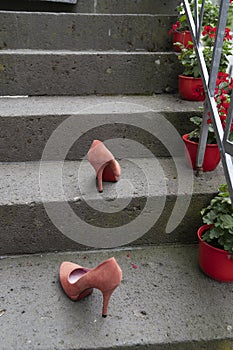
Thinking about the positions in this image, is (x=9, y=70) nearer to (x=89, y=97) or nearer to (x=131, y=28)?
(x=89, y=97)

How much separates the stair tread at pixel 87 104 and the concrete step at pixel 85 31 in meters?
0.36

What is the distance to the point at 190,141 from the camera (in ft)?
4.72

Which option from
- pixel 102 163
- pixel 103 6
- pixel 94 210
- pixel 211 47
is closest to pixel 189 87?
pixel 211 47

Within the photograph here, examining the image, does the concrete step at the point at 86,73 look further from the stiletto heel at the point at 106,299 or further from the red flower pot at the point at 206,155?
the stiletto heel at the point at 106,299

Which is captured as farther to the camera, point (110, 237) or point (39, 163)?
point (39, 163)

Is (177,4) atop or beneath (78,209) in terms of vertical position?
atop

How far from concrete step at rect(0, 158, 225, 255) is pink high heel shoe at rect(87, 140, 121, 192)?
0.04 m

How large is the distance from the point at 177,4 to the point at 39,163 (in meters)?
1.36

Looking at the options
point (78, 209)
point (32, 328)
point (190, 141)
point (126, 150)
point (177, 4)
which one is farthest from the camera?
point (177, 4)

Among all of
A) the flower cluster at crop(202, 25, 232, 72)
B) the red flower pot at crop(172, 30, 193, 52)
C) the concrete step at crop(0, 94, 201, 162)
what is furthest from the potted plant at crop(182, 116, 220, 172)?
the red flower pot at crop(172, 30, 193, 52)

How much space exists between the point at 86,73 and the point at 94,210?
75cm

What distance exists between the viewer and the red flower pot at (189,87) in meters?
1.63

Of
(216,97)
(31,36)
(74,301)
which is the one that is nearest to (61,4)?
(31,36)

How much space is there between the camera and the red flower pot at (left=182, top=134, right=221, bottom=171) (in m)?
1.40
